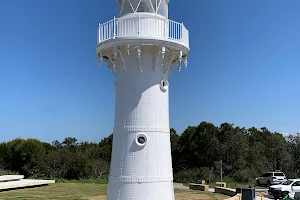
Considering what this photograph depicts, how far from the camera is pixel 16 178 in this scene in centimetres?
3275

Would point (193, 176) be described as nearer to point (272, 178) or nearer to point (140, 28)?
point (272, 178)

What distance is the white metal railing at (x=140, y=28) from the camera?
10664mm

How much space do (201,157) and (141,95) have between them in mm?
33696

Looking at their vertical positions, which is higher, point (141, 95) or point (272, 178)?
point (141, 95)

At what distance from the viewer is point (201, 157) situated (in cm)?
4309

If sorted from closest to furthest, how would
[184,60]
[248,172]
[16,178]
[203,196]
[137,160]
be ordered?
[137,160], [184,60], [203,196], [16,178], [248,172]

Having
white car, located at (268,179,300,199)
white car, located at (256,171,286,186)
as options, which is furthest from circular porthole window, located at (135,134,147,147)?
white car, located at (256,171,286,186)

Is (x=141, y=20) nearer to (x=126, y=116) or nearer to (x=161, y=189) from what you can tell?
(x=126, y=116)

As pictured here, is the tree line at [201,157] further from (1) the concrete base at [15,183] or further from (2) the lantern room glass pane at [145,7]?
(2) the lantern room glass pane at [145,7]

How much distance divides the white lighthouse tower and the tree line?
24.8 metres

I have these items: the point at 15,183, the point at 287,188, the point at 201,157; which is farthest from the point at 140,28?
the point at 201,157

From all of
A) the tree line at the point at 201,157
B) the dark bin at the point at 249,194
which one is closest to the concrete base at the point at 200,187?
the tree line at the point at 201,157

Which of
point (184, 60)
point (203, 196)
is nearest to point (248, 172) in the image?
point (203, 196)

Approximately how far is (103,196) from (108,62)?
15.1m
